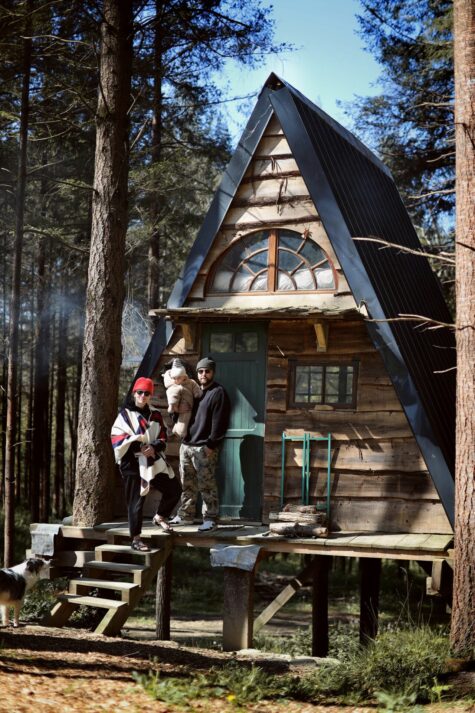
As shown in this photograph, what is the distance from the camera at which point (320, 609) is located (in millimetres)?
12805

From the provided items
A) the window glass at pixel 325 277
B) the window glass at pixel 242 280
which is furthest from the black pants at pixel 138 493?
the window glass at pixel 325 277

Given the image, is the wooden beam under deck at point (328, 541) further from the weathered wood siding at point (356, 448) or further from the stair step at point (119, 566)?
the stair step at point (119, 566)

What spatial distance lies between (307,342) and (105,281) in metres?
3.10

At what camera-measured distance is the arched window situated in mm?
11156

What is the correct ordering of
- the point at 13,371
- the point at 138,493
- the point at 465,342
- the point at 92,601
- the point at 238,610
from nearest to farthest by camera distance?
1. the point at 465,342
2. the point at 92,601
3. the point at 238,610
4. the point at 138,493
5. the point at 13,371

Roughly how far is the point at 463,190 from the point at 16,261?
7.35 m

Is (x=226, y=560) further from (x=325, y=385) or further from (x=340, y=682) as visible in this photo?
A: (x=325, y=385)

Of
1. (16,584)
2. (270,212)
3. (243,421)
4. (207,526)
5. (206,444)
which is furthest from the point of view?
(270,212)

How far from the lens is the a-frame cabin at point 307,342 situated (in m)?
10.3

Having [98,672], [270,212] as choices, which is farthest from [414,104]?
[98,672]

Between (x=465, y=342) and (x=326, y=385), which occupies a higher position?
(x=465, y=342)

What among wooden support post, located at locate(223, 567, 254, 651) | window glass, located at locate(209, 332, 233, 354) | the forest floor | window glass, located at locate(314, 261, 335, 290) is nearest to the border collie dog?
the forest floor

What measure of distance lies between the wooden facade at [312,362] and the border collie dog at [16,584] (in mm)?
3268

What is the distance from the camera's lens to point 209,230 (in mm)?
11641
